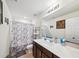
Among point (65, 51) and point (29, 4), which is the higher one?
point (29, 4)

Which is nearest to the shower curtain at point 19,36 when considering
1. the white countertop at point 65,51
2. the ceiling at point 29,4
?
the ceiling at point 29,4

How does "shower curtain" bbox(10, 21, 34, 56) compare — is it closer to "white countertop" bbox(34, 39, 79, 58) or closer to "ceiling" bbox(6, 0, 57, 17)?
"ceiling" bbox(6, 0, 57, 17)

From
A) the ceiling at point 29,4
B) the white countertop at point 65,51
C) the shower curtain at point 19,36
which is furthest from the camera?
the shower curtain at point 19,36

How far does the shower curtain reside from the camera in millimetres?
3468

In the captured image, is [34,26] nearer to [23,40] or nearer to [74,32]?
[23,40]

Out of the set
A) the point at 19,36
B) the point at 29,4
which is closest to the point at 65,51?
the point at 29,4

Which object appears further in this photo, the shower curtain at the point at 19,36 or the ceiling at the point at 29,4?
the shower curtain at the point at 19,36

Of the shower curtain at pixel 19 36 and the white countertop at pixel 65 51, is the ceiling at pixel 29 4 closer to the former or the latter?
the shower curtain at pixel 19 36

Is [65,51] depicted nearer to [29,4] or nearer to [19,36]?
[29,4]

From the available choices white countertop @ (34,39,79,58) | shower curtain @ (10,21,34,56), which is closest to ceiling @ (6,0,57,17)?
shower curtain @ (10,21,34,56)

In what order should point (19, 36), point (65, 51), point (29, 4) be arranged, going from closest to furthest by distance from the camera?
point (65, 51)
point (29, 4)
point (19, 36)

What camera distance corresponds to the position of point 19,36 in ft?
12.3

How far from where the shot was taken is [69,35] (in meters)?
2.26

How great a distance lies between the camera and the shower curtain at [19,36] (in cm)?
347
